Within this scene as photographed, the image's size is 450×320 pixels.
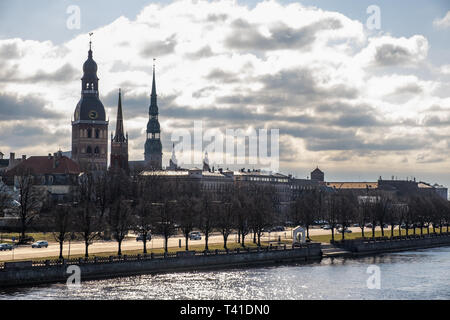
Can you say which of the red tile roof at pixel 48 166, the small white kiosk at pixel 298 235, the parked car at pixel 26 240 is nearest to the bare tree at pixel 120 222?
the parked car at pixel 26 240

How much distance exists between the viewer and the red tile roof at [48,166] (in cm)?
18300

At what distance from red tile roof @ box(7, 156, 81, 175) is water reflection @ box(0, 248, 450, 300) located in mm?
88102

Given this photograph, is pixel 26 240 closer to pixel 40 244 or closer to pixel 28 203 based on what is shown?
pixel 40 244

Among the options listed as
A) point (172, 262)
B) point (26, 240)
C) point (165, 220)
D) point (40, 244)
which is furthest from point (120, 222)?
point (26, 240)

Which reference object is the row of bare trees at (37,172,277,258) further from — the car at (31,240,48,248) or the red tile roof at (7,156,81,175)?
the red tile roof at (7,156,81,175)

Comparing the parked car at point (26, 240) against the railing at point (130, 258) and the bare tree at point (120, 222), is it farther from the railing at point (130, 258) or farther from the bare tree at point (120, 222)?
the railing at point (130, 258)

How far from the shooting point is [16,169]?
17950cm

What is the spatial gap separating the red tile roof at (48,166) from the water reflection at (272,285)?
8810cm

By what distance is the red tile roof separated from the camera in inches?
7205

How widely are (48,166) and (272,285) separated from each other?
11340 centimetres

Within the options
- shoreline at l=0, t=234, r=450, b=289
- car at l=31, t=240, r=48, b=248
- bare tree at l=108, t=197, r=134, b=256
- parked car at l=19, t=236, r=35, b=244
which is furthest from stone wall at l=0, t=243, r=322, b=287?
parked car at l=19, t=236, r=35, b=244
